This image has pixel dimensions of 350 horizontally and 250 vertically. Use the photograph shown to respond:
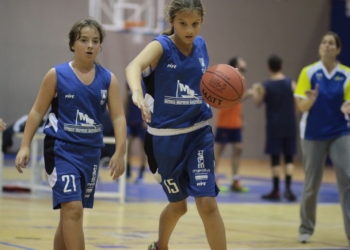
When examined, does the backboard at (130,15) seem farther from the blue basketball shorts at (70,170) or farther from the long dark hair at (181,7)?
the blue basketball shorts at (70,170)

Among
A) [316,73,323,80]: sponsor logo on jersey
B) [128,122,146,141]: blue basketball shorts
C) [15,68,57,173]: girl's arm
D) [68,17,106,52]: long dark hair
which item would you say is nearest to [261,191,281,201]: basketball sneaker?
[128,122,146,141]: blue basketball shorts

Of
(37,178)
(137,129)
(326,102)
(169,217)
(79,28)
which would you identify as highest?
(79,28)

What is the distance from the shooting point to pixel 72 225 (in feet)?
13.8

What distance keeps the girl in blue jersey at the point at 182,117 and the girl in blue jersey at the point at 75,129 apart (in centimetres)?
35

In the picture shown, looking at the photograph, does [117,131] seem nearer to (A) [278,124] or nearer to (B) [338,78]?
(B) [338,78]

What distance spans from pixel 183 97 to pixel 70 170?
940 mm

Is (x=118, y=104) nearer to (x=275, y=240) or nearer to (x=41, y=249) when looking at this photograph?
(x=41, y=249)

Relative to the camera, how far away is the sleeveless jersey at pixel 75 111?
4375 mm

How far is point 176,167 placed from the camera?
472cm

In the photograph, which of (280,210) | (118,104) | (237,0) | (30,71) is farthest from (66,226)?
(237,0)

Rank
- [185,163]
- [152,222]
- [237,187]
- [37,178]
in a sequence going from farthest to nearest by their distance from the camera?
[237,187]
[37,178]
[152,222]
[185,163]

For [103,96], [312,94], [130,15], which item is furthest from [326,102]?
[130,15]

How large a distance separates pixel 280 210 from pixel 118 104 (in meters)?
5.32

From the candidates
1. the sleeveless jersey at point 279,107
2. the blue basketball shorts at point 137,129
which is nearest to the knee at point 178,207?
the sleeveless jersey at point 279,107
